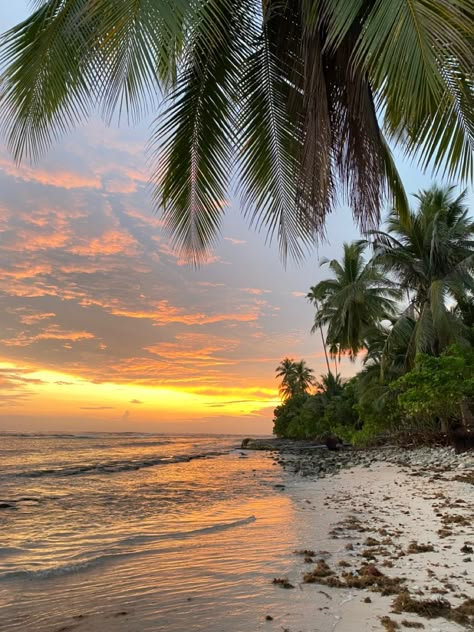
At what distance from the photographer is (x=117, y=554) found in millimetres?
6098

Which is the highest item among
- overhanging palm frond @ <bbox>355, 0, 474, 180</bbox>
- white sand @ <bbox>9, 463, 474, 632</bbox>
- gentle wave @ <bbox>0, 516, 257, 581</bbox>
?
overhanging palm frond @ <bbox>355, 0, 474, 180</bbox>

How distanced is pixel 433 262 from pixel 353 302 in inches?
313

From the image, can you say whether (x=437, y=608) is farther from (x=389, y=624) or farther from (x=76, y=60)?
(x=76, y=60)

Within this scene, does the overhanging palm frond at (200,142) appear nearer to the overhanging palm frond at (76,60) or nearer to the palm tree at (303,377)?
the overhanging palm frond at (76,60)

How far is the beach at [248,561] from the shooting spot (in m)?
3.68

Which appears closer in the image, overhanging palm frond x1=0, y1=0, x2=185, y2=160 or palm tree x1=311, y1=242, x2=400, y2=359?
overhanging palm frond x1=0, y1=0, x2=185, y2=160

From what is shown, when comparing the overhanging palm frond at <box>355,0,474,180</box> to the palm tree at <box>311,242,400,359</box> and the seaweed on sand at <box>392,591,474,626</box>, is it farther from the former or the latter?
the palm tree at <box>311,242,400,359</box>

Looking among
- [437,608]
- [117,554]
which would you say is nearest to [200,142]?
[437,608]

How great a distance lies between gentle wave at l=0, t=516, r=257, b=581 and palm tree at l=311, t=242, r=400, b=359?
1744 cm

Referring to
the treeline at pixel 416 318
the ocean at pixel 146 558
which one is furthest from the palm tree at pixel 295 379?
the ocean at pixel 146 558

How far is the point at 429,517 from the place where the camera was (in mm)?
7012

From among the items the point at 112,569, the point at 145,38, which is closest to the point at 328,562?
the point at 112,569

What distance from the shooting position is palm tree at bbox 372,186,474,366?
54.0ft

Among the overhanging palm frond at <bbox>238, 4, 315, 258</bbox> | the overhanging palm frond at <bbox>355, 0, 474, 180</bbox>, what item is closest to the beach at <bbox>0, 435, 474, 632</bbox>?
the overhanging palm frond at <bbox>238, 4, 315, 258</bbox>
